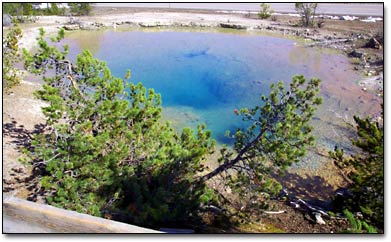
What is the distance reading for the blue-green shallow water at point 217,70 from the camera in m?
8.44

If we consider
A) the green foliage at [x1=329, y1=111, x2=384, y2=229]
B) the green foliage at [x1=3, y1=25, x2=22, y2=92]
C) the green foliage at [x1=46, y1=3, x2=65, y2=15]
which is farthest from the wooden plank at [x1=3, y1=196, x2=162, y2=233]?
the green foliage at [x1=46, y1=3, x2=65, y2=15]

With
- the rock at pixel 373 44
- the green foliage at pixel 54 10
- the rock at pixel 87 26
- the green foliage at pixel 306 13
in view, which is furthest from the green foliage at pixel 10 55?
the rock at pixel 373 44

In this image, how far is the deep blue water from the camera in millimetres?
8812

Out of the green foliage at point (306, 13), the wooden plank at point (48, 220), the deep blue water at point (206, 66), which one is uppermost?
the green foliage at point (306, 13)

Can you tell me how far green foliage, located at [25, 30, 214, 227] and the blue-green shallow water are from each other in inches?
139

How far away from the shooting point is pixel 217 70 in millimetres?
11953

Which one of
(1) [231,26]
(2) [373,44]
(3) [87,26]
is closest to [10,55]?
(3) [87,26]

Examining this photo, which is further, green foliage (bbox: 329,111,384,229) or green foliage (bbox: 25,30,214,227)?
green foliage (bbox: 25,30,214,227)

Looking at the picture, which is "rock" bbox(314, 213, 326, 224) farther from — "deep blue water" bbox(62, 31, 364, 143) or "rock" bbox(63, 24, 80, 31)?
"rock" bbox(63, 24, 80, 31)

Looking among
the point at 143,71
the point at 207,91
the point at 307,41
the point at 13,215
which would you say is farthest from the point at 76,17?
the point at 13,215

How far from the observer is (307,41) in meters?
15.7

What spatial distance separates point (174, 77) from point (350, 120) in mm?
5606

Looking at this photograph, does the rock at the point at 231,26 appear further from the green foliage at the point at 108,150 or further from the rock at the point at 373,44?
the green foliage at the point at 108,150

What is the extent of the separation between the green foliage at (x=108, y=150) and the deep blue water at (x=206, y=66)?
350 centimetres
